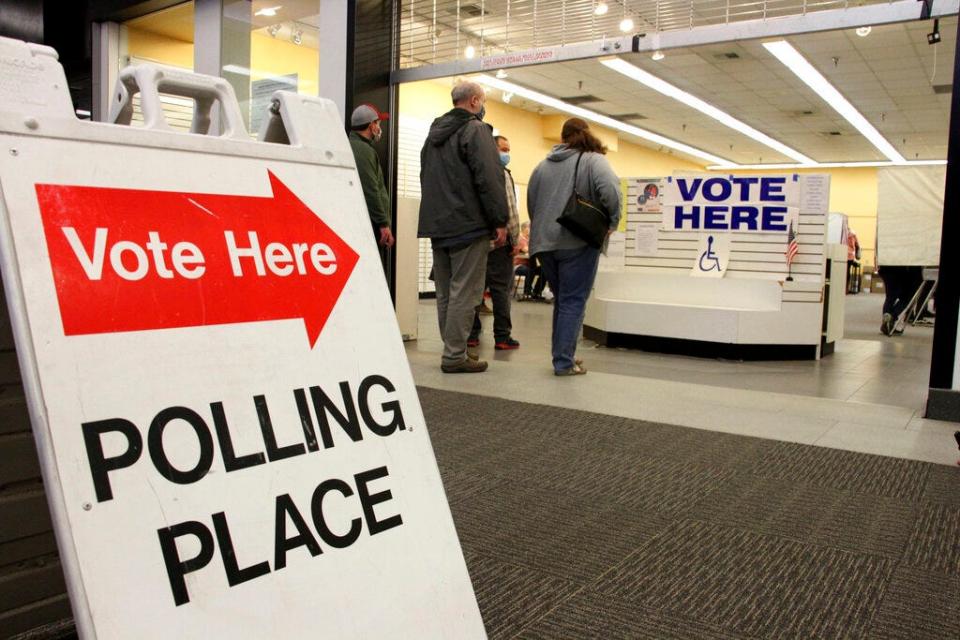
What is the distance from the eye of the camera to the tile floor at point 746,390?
10.2 ft

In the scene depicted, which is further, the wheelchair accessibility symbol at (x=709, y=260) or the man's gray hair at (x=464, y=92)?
the wheelchair accessibility symbol at (x=709, y=260)

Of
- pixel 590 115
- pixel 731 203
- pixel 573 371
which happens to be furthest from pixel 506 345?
pixel 590 115

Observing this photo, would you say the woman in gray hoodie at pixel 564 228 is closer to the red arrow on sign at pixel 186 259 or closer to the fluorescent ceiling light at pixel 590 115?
the red arrow on sign at pixel 186 259

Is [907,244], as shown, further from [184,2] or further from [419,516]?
[419,516]

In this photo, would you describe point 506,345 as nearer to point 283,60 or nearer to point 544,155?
point 283,60

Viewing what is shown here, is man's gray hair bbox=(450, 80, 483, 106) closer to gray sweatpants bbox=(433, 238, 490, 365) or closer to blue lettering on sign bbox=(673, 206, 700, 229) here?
gray sweatpants bbox=(433, 238, 490, 365)

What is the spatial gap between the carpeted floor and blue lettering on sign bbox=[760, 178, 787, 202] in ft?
9.68

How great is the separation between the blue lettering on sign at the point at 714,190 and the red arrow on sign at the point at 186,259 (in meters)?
4.79

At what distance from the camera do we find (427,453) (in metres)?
1.17

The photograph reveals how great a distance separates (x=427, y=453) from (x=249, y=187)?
1.53 ft

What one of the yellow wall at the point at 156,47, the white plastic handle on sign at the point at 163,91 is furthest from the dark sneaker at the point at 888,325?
the white plastic handle on sign at the point at 163,91

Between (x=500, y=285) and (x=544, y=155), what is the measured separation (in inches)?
380

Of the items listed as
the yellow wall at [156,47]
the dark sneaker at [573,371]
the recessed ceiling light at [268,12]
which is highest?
the yellow wall at [156,47]

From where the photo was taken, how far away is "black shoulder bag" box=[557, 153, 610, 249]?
3.87 meters
